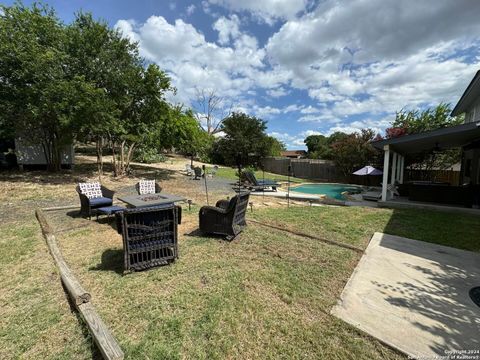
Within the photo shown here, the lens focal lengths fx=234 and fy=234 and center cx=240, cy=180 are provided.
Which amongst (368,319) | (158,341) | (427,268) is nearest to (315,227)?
(427,268)

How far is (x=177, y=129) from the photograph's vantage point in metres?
18.3

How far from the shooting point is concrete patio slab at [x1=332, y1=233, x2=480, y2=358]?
230 cm

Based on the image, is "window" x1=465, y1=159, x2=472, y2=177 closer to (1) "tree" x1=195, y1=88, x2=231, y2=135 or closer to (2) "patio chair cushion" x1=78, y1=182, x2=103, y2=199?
(2) "patio chair cushion" x1=78, y1=182, x2=103, y2=199

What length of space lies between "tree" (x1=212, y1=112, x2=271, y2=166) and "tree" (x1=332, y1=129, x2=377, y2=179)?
388 inches

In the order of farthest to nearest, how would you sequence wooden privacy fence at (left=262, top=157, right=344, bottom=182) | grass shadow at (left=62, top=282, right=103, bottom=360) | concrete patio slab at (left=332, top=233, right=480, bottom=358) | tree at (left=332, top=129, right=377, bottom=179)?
wooden privacy fence at (left=262, top=157, right=344, bottom=182)
tree at (left=332, top=129, right=377, bottom=179)
concrete patio slab at (left=332, top=233, right=480, bottom=358)
grass shadow at (left=62, top=282, right=103, bottom=360)

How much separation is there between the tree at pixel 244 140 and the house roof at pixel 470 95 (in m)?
17.5

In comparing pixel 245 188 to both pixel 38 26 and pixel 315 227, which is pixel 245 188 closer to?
pixel 315 227

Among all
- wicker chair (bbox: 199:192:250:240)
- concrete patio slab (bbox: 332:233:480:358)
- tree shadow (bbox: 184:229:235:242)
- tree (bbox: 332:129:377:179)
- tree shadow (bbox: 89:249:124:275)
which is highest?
tree (bbox: 332:129:377:179)

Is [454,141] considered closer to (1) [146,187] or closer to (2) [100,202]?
(1) [146,187]

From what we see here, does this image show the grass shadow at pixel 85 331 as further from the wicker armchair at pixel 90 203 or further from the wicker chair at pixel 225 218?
the wicker armchair at pixel 90 203

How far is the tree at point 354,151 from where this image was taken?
17.9m

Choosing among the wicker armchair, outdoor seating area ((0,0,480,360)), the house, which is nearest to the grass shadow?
outdoor seating area ((0,0,480,360))

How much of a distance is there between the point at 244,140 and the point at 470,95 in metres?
19.4

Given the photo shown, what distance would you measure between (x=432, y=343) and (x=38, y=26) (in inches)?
643
